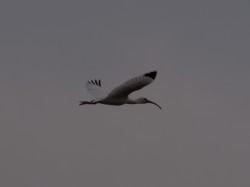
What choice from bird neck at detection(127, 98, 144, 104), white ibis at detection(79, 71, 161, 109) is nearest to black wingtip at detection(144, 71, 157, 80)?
white ibis at detection(79, 71, 161, 109)

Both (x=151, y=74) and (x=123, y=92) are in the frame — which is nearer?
(x=151, y=74)

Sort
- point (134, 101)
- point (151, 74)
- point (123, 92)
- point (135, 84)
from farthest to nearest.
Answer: point (134, 101) < point (123, 92) < point (135, 84) < point (151, 74)

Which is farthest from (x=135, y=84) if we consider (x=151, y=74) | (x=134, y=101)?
(x=134, y=101)

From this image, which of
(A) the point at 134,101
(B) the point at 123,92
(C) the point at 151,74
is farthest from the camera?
(A) the point at 134,101

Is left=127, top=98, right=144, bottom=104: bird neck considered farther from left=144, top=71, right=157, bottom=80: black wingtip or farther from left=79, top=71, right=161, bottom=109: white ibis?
left=144, top=71, right=157, bottom=80: black wingtip

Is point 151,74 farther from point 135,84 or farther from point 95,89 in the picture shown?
point 95,89

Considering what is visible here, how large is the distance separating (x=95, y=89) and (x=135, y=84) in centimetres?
724

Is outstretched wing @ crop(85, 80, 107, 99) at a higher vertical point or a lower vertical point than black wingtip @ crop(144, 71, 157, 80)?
higher

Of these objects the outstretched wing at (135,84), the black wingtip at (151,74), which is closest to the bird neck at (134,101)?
the outstretched wing at (135,84)

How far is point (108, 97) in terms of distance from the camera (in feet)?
123

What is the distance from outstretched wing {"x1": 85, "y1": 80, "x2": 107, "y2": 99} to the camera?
133 ft

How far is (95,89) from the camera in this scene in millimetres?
42625

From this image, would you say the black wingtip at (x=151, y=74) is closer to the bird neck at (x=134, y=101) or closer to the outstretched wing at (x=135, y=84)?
the outstretched wing at (x=135, y=84)

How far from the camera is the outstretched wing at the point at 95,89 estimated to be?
4052 centimetres
